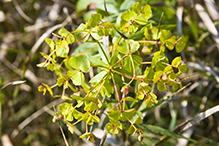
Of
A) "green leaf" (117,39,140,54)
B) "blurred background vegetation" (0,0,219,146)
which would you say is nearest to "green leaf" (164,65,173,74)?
"green leaf" (117,39,140,54)

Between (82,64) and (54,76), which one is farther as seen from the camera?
(54,76)

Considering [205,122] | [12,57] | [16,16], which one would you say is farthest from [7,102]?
[205,122]

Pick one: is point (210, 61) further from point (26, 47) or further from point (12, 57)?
point (12, 57)

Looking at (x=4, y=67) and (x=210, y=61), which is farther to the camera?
(x=4, y=67)

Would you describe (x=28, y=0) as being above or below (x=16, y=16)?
above

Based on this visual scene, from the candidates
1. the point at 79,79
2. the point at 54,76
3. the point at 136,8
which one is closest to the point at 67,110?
the point at 79,79

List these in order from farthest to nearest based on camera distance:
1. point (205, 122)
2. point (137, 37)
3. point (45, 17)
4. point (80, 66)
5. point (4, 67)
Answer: point (4, 67) → point (45, 17) → point (205, 122) → point (137, 37) → point (80, 66)

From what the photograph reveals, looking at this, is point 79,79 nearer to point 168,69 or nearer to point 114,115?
point 114,115

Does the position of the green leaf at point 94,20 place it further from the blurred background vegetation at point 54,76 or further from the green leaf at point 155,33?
the blurred background vegetation at point 54,76
